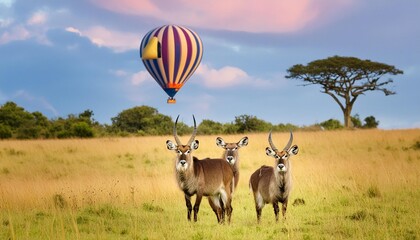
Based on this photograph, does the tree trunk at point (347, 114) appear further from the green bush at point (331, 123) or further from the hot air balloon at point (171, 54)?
the hot air balloon at point (171, 54)

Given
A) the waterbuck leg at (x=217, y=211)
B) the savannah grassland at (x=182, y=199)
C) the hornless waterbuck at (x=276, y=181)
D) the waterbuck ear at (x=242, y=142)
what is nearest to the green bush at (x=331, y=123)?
the savannah grassland at (x=182, y=199)

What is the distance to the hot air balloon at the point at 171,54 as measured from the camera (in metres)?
29.0

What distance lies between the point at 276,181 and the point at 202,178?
130cm

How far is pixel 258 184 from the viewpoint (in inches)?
413

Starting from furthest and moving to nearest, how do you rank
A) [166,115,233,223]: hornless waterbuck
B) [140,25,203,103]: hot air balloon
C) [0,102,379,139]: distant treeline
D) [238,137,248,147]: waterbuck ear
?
[0,102,379,139]: distant treeline, [140,25,203,103]: hot air balloon, [238,137,248,147]: waterbuck ear, [166,115,233,223]: hornless waterbuck

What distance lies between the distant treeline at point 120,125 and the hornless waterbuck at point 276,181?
3106 centimetres

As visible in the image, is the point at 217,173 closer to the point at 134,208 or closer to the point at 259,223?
the point at 259,223

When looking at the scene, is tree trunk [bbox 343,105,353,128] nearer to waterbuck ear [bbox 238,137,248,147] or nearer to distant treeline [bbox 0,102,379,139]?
distant treeline [bbox 0,102,379,139]

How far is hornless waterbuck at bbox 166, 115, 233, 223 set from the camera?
9.98m

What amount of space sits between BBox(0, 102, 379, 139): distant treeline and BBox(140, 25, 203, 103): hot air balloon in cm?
1378

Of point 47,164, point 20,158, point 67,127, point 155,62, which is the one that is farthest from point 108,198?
point 67,127

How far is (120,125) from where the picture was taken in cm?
5922

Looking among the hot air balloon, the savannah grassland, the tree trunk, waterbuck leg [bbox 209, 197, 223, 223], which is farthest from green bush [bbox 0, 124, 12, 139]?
waterbuck leg [bbox 209, 197, 223, 223]

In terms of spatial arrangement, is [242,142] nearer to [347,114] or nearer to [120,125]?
[347,114]
